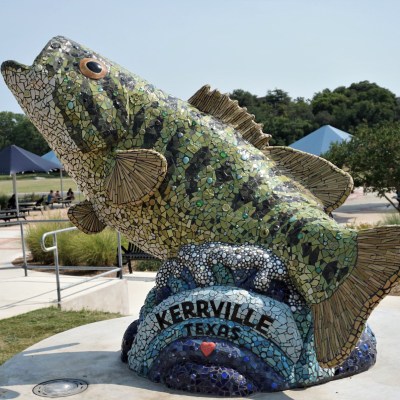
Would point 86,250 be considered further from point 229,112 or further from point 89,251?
point 229,112

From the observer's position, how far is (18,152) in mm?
21766

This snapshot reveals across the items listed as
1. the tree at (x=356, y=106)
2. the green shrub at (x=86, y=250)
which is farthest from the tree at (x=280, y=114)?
the green shrub at (x=86, y=250)

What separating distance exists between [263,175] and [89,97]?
164cm

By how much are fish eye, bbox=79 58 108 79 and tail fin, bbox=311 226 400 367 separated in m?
2.58

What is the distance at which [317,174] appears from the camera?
5.45m

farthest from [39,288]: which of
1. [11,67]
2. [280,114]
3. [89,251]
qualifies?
[280,114]

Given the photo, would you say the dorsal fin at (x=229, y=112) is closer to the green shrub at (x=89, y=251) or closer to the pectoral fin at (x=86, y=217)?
the pectoral fin at (x=86, y=217)

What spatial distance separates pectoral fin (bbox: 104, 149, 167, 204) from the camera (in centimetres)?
500

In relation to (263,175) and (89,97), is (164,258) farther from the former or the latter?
(89,97)

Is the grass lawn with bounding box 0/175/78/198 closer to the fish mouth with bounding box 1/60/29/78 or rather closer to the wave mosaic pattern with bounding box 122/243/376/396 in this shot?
the fish mouth with bounding box 1/60/29/78


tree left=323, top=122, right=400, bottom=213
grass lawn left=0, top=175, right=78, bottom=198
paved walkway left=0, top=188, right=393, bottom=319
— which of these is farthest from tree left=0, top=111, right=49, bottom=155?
paved walkway left=0, top=188, right=393, bottom=319

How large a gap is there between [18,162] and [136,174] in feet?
56.8

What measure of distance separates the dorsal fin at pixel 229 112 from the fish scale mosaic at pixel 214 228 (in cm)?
1

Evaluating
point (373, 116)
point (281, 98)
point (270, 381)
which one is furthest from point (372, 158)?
point (281, 98)
